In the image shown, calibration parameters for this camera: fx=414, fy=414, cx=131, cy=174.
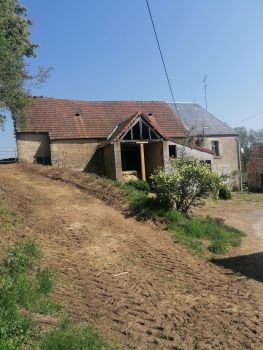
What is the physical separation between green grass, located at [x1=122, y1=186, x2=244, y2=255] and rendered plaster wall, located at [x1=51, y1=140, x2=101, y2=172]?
14022 mm

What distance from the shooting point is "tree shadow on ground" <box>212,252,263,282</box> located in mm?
10383

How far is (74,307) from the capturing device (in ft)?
24.7

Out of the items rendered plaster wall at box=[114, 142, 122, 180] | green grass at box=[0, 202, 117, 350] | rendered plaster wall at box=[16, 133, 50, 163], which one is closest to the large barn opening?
rendered plaster wall at box=[114, 142, 122, 180]

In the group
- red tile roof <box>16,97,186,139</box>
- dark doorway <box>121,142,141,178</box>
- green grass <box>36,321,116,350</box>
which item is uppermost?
red tile roof <box>16,97,186,139</box>

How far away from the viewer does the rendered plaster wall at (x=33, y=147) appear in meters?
30.0

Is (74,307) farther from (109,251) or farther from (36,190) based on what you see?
(36,190)

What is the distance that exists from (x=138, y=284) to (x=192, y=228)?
5.10m

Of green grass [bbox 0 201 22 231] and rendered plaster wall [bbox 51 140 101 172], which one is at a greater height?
rendered plaster wall [bbox 51 140 101 172]

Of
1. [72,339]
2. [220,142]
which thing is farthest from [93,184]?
[220,142]

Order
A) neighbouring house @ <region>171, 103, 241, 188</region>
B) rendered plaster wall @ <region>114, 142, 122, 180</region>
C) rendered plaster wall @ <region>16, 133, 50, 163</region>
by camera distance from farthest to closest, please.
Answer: neighbouring house @ <region>171, 103, 241, 188</region>
rendered plaster wall @ <region>16, 133, 50, 163</region>
rendered plaster wall @ <region>114, 142, 122, 180</region>

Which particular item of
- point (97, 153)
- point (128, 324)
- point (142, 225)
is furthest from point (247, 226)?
point (97, 153)

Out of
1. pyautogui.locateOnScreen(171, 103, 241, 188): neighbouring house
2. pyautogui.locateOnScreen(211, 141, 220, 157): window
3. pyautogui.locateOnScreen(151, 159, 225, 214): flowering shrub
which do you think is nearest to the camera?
pyautogui.locateOnScreen(151, 159, 225, 214): flowering shrub

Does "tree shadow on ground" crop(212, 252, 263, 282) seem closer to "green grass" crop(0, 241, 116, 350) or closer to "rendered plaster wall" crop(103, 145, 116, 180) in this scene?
"green grass" crop(0, 241, 116, 350)

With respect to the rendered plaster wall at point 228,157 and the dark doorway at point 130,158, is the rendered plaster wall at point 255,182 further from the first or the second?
the dark doorway at point 130,158
